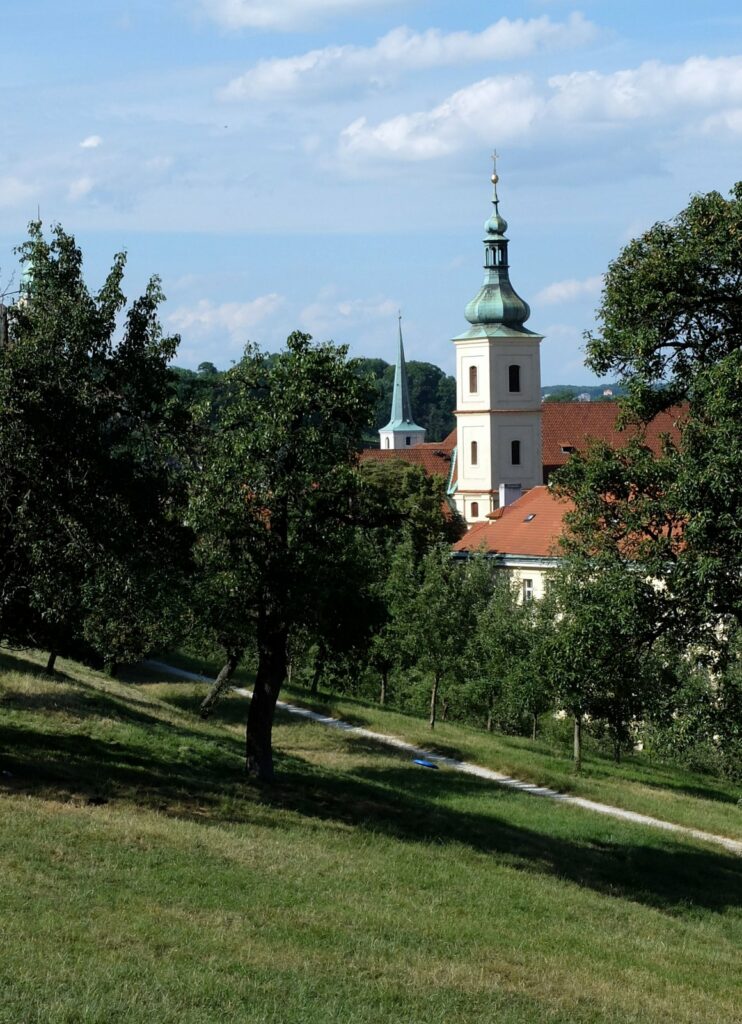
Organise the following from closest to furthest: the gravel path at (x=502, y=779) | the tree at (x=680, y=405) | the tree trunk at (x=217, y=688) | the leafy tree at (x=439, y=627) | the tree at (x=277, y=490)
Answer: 1. the tree at (x=680, y=405)
2. the tree at (x=277, y=490)
3. the gravel path at (x=502, y=779)
4. the tree trunk at (x=217, y=688)
5. the leafy tree at (x=439, y=627)

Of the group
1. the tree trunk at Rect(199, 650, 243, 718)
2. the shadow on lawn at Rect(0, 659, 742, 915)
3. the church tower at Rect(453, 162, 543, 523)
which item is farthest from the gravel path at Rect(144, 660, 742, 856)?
the church tower at Rect(453, 162, 543, 523)

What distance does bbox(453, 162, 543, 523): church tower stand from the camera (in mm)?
100125

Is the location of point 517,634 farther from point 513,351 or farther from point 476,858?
point 513,351

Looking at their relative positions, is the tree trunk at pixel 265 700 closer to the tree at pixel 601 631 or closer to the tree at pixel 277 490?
the tree at pixel 277 490

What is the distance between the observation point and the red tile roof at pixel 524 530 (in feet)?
221

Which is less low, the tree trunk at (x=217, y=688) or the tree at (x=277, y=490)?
the tree at (x=277, y=490)

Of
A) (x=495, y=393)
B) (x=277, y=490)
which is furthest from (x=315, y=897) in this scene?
(x=495, y=393)

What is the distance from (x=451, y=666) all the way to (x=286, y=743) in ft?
38.1

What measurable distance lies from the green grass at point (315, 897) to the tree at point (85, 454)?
10.4 ft

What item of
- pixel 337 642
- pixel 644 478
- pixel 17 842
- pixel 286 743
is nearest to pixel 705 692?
pixel 644 478

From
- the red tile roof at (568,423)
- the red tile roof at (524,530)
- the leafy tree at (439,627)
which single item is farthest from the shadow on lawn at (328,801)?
the red tile roof at (568,423)

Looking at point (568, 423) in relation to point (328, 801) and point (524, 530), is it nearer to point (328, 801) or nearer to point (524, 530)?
point (524, 530)

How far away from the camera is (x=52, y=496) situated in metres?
19.0

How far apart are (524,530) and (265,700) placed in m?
46.0
